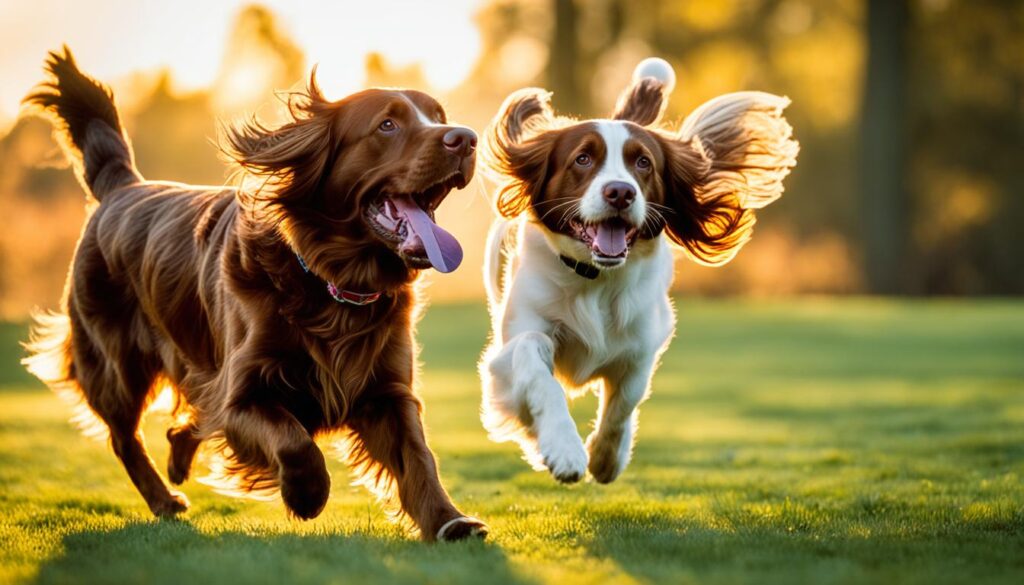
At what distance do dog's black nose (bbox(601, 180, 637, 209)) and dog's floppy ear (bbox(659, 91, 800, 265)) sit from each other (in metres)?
0.82

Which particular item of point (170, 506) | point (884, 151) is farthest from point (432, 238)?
point (884, 151)

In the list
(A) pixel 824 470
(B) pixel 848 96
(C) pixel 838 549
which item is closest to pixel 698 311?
(B) pixel 848 96

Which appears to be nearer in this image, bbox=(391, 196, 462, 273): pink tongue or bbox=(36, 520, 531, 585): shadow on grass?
bbox=(36, 520, 531, 585): shadow on grass

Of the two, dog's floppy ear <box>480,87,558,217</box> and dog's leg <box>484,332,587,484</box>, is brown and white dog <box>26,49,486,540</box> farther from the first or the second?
dog's floppy ear <box>480,87,558,217</box>

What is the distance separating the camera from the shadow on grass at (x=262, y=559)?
11.6ft

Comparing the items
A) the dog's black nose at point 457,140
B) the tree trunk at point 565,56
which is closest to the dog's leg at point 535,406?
the dog's black nose at point 457,140

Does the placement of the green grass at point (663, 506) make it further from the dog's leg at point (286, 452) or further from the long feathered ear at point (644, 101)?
the long feathered ear at point (644, 101)

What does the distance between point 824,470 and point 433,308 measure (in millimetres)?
16250

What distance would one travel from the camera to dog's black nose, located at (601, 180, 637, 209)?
4906mm

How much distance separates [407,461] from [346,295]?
0.66 meters

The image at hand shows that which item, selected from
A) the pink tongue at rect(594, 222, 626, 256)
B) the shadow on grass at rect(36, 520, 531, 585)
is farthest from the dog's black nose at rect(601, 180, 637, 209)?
the shadow on grass at rect(36, 520, 531, 585)

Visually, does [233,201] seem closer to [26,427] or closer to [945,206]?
[26,427]

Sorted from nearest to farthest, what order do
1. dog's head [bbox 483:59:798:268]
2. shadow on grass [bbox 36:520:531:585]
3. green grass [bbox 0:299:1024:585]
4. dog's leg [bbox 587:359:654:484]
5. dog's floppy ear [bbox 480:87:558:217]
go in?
1. shadow on grass [bbox 36:520:531:585]
2. green grass [bbox 0:299:1024:585]
3. dog's head [bbox 483:59:798:268]
4. dog's leg [bbox 587:359:654:484]
5. dog's floppy ear [bbox 480:87:558:217]

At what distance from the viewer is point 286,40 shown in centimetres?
2397
